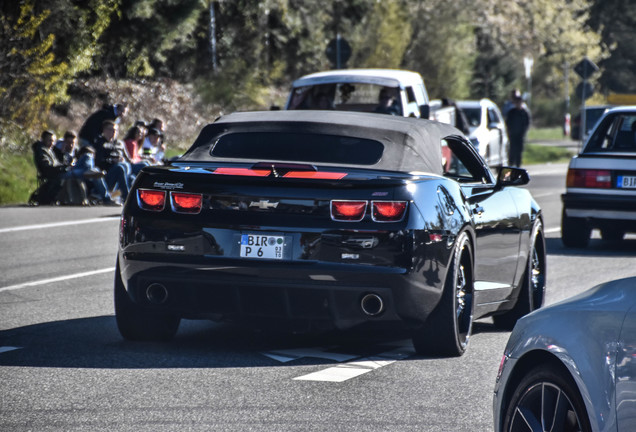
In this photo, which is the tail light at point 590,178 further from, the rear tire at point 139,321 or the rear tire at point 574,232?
the rear tire at point 139,321

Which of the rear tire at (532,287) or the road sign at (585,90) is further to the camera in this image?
the road sign at (585,90)

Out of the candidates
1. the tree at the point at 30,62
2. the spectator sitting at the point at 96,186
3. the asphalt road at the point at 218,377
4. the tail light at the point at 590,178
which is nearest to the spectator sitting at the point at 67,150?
the spectator sitting at the point at 96,186

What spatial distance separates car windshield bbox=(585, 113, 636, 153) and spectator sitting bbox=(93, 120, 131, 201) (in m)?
8.24

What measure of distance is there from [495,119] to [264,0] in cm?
813

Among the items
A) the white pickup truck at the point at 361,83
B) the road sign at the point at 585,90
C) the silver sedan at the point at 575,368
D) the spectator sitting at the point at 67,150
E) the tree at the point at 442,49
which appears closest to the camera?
the silver sedan at the point at 575,368

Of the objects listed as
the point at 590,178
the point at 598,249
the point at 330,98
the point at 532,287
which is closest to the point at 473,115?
the point at 330,98

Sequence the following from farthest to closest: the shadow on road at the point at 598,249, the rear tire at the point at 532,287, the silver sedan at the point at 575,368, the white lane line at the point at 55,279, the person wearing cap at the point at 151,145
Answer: the person wearing cap at the point at 151,145 < the shadow on road at the point at 598,249 < the white lane line at the point at 55,279 < the rear tire at the point at 532,287 < the silver sedan at the point at 575,368

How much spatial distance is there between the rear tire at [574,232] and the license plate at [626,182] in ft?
2.18

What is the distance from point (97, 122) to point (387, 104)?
18.3 feet

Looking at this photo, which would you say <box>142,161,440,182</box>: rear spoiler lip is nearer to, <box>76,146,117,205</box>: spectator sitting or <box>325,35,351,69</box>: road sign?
<box>76,146,117,205</box>: spectator sitting

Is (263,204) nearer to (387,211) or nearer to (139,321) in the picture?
(387,211)

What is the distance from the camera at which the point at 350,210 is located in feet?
23.0

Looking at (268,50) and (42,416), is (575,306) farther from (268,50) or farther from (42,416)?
(268,50)

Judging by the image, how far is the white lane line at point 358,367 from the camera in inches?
270
